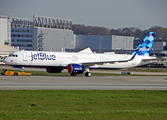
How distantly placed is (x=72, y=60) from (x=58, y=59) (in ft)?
9.49

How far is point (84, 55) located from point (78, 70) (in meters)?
4.97

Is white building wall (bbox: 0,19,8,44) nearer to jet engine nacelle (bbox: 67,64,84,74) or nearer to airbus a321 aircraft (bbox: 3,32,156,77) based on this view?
airbus a321 aircraft (bbox: 3,32,156,77)

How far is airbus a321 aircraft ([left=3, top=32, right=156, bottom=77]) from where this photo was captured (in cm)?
4262

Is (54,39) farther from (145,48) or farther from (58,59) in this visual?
(58,59)

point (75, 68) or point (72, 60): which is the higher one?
point (72, 60)

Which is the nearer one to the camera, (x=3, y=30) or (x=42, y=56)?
(x=42, y=56)

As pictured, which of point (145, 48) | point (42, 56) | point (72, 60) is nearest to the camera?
point (42, 56)

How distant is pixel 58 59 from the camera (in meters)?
45.1

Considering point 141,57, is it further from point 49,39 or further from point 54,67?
point 49,39

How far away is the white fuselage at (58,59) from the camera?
42438 mm
